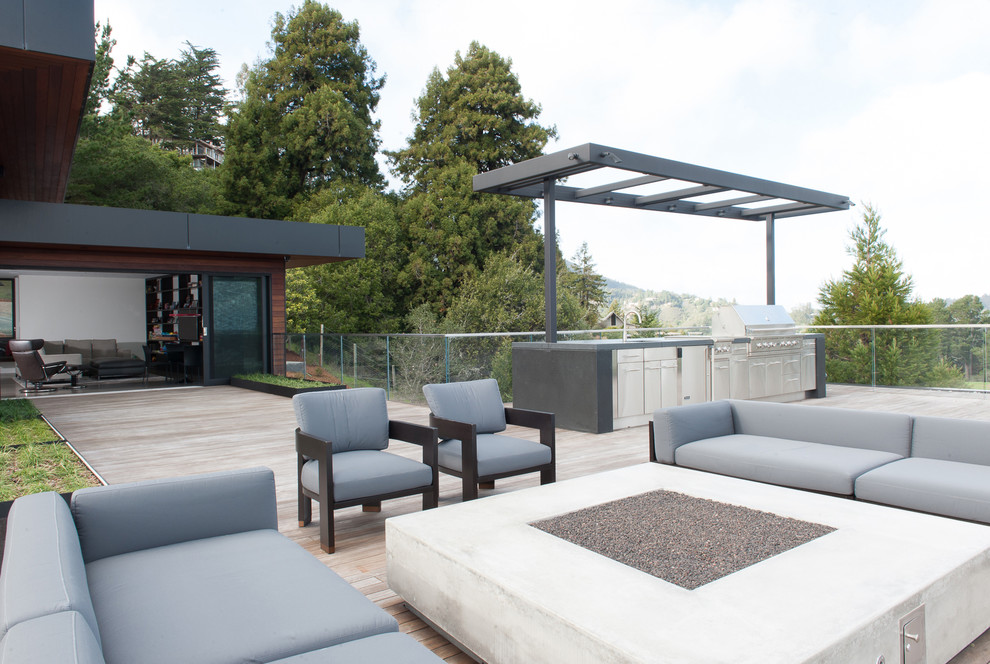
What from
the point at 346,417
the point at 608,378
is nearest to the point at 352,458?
the point at 346,417

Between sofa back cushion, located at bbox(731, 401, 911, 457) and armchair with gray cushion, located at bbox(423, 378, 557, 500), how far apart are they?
1396 millimetres

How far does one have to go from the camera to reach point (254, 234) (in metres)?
11.3

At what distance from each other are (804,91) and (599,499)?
2995cm

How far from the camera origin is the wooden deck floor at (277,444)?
321cm

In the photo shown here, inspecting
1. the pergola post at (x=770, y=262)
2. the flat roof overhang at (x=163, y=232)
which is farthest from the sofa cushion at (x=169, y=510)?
the flat roof overhang at (x=163, y=232)

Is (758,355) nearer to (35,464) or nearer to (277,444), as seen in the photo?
(277,444)

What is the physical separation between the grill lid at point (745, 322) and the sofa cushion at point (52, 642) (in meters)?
7.83

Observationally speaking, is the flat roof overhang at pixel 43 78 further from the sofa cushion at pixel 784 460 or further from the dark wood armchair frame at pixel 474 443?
the sofa cushion at pixel 784 460

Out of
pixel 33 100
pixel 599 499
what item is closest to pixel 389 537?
pixel 599 499

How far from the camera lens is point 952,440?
141 inches

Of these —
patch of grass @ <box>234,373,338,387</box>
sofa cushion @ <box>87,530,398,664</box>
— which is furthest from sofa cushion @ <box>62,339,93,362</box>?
sofa cushion @ <box>87,530,398,664</box>

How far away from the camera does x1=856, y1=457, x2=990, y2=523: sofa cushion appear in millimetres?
2986

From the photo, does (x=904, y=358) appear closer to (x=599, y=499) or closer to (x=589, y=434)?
(x=589, y=434)

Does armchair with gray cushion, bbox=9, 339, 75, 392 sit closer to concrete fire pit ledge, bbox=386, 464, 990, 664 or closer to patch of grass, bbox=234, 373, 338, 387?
patch of grass, bbox=234, 373, 338, 387
